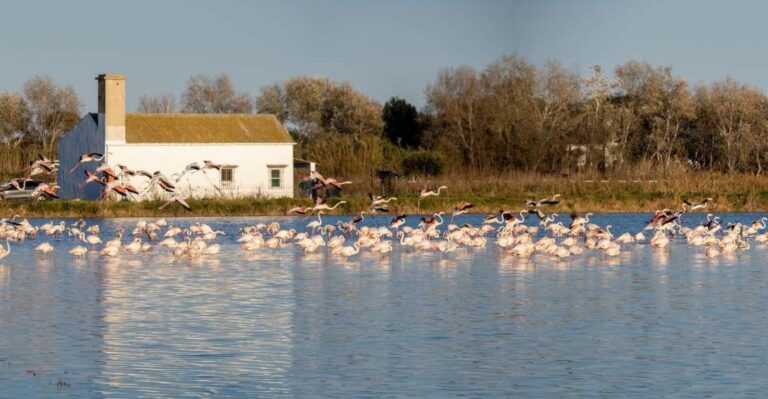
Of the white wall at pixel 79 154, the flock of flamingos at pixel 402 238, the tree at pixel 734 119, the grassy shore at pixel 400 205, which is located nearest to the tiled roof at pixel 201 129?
the white wall at pixel 79 154

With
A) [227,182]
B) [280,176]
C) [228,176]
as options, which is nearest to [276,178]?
[280,176]

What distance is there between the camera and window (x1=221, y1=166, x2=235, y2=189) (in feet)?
194

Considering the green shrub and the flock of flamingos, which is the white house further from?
the flock of flamingos

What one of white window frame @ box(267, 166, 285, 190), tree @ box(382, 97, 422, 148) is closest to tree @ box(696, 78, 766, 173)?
tree @ box(382, 97, 422, 148)

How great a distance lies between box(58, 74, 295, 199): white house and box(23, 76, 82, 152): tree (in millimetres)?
25921

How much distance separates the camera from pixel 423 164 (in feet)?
229

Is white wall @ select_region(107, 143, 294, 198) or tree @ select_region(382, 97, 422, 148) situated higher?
tree @ select_region(382, 97, 422, 148)

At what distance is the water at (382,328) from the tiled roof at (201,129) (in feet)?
88.6

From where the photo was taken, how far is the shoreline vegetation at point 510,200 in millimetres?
51469

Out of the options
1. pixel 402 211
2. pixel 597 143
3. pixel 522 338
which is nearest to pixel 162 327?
pixel 522 338

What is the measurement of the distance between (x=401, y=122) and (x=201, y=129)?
103ft

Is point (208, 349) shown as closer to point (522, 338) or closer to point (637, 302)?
point (522, 338)

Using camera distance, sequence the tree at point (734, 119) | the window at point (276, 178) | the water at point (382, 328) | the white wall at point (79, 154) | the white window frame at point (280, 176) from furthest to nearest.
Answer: the tree at point (734, 119) < the window at point (276, 178) < the white window frame at point (280, 176) < the white wall at point (79, 154) < the water at point (382, 328)

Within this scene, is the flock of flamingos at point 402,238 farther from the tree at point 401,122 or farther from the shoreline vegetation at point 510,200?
the tree at point 401,122
